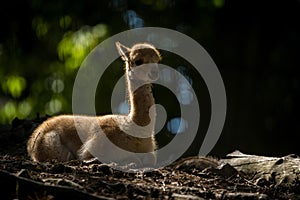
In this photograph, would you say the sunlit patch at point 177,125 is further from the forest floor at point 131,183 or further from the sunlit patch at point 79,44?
the forest floor at point 131,183

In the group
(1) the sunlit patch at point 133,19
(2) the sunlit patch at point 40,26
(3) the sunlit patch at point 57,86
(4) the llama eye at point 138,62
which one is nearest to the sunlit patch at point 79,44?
(3) the sunlit patch at point 57,86

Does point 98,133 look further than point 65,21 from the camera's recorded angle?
No

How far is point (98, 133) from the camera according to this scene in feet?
22.0

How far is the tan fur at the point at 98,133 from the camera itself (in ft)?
21.6

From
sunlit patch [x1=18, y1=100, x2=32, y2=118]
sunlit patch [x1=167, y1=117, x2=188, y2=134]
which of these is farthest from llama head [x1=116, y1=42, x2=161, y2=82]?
sunlit patch [x1=18, y1=100, x2=32, y2=118]

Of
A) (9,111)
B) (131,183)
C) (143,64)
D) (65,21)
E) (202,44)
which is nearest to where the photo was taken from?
(131,183)

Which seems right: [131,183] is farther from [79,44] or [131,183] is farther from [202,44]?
[202,44]

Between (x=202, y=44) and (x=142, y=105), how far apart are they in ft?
17.8

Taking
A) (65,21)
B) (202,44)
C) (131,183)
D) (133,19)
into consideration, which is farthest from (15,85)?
(131,183)

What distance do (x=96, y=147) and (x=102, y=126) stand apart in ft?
1.15

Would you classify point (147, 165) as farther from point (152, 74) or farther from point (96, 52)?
point (96, 52)

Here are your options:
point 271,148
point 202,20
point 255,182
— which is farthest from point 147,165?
point 271,148

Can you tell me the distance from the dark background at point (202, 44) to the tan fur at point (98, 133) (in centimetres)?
404

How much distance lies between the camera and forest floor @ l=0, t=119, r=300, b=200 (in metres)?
4.36
